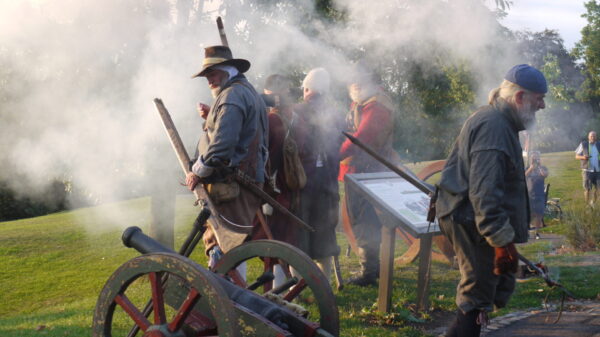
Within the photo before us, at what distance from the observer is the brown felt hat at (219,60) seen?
4401mm

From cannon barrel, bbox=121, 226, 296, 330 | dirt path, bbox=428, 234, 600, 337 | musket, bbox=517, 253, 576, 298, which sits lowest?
dirt path, bbox=428, 234, 600, 337

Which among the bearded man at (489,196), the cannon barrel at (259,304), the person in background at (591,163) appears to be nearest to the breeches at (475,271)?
the bearded man at (489,196)

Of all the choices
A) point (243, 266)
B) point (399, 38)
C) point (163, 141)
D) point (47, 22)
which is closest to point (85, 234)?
point (163, 141)

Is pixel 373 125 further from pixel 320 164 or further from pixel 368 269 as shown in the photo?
pixel 368 269

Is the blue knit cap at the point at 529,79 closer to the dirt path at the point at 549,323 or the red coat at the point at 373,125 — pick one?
the dirt path at the point at 549,323

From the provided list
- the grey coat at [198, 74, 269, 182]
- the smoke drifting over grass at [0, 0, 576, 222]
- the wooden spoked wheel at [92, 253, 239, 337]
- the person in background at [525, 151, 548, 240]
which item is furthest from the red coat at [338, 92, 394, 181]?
the person in background at [525, 151, 548, 240]

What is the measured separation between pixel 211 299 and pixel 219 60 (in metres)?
2.09

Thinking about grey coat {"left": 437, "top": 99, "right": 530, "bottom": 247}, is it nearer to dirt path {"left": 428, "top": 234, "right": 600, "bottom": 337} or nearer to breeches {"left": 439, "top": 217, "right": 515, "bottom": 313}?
breeches {"left": 439, "top": 217, "right": 515, "bottom": 313}

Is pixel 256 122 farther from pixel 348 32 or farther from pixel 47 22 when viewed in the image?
pixel 348 32

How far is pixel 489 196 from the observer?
11.0ft

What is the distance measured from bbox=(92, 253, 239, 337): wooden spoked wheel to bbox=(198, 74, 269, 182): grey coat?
1024mm

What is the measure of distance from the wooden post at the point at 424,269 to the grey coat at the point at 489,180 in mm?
1170

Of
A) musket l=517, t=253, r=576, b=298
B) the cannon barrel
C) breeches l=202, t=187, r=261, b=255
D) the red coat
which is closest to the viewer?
the cannon barrel

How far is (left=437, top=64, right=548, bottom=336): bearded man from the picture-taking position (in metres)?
3.37
